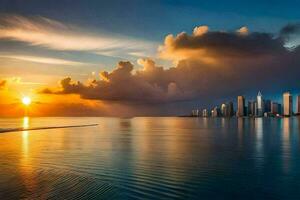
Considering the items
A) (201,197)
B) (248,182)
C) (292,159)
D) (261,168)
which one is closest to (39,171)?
(201,197)

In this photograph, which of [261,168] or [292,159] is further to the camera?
[292,159]

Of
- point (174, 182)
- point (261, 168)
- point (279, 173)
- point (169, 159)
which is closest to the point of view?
point (174, 182)

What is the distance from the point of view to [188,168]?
42.5 meters

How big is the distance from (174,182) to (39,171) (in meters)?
18.6

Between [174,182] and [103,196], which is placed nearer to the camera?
[103,196]

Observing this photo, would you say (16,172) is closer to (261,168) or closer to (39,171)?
(39,171)

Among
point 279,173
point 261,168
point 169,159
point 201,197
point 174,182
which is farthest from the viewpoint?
point 169,159

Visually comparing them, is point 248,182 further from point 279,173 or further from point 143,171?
point 143,171

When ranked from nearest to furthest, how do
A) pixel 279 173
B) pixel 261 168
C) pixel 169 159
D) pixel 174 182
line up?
pixel 174 182
pixel 279 173
pixel 261 168
pixel 169 159

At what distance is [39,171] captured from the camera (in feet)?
137

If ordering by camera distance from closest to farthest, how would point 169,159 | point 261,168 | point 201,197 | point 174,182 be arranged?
point 201,197 < point 174,182 < point 261,168 < point 169,159

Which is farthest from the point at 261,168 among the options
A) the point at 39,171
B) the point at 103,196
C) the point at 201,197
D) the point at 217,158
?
the point at 39,171

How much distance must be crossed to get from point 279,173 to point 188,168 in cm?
1114

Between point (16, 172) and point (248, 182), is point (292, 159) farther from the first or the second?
point (16, 172)
